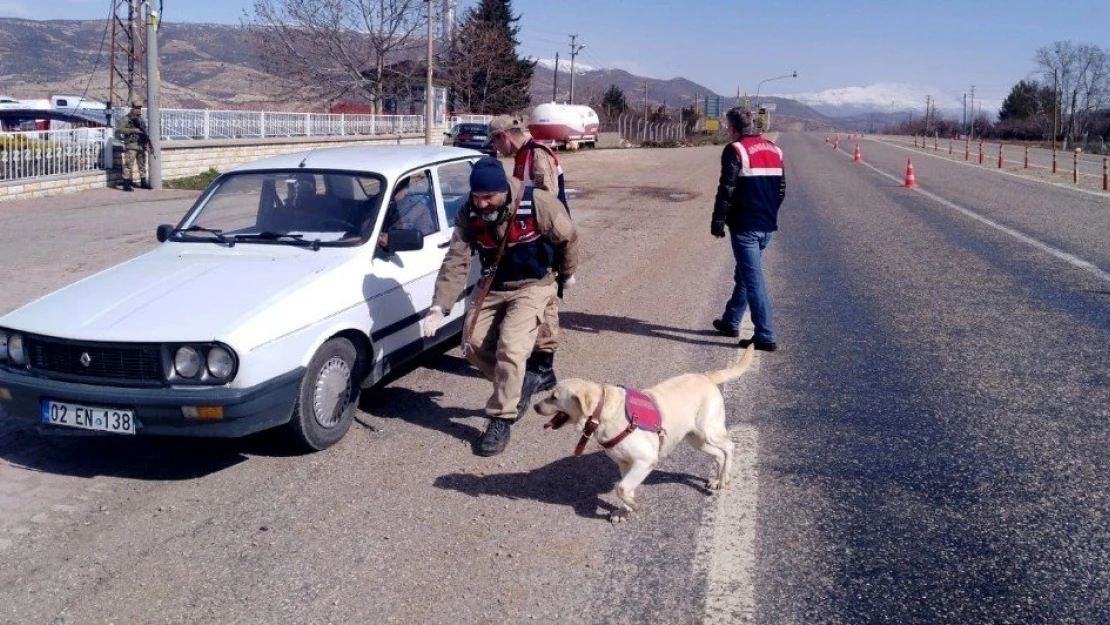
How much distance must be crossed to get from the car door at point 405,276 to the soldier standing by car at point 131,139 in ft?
54.8

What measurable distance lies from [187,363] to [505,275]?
1736 mm

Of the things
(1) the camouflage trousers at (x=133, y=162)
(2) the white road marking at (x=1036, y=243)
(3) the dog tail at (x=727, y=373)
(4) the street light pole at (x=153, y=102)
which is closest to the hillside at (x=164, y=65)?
(1) the camouflage trousers at (x=133, y=162)

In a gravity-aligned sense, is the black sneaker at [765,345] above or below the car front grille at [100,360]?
below

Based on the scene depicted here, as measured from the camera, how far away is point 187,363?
15.5 ft

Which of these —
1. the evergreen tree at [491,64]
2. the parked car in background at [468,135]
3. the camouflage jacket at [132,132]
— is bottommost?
the camouflage jacket at [132,132]

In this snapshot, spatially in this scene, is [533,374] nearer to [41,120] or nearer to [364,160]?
[364,160]

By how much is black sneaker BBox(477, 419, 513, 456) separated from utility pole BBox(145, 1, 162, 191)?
1771cm

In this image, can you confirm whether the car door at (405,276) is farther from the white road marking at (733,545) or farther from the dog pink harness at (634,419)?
the white road marking at (733,545)

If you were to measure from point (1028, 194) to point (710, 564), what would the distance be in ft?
70.1

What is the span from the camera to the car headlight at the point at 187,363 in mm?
4711

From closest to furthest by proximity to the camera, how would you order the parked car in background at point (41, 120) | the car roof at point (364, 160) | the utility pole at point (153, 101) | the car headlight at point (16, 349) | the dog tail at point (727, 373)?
1. the dog tail at point (727, 373)
2. the car headlight at point (16, 349)
3. the car roof at point (364, 160)
4. the utility pole at point (153, 101)
5. the parked car in background at point (41, 120)

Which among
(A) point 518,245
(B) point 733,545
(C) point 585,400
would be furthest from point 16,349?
(B) point 733,545

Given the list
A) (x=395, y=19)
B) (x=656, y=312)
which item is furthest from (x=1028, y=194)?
(x=395, y=19)

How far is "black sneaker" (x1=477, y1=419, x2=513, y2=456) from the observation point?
17.1ft
